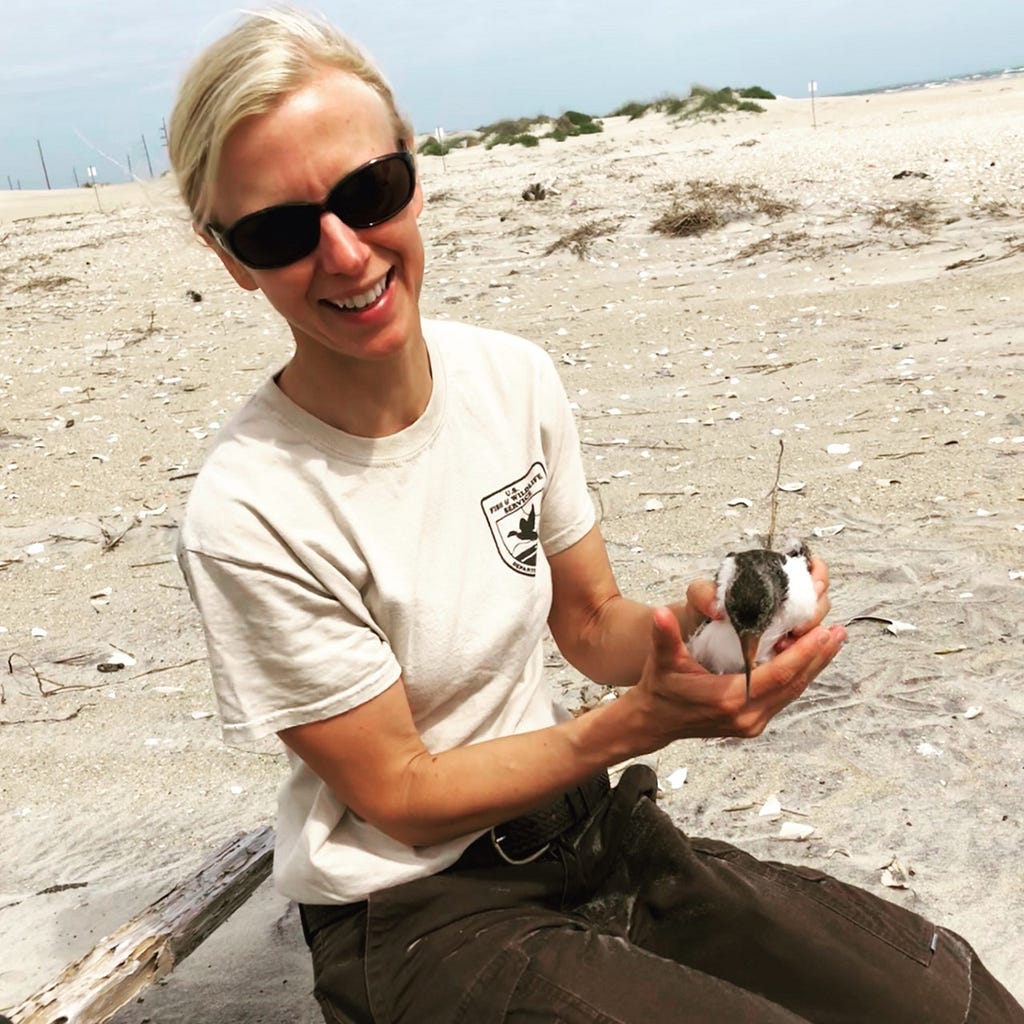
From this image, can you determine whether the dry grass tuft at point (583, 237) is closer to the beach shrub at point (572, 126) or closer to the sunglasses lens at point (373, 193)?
the sunglasses lens at point (373, 193)

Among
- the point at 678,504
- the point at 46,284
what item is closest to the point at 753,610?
the point at 678,504

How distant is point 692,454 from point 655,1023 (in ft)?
15.7

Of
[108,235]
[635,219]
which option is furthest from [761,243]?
[108,235]

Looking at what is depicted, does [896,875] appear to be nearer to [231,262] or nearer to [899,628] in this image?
[899,628]

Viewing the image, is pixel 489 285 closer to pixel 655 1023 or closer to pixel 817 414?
pixel 817 414

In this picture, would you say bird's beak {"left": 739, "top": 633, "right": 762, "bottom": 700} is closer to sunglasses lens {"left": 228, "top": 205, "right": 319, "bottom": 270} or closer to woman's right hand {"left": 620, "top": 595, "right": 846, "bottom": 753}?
woman's right hand {"left": 620, "top": 595, "right": 846, "bottom": 753}

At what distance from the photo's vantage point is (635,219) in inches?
496

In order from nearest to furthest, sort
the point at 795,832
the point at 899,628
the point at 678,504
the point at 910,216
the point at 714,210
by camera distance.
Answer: the point at 795,832 < the point at 899,628 < the point at 678,504 < the point at 910,216 < the point at 714,210

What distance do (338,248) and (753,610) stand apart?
97cm

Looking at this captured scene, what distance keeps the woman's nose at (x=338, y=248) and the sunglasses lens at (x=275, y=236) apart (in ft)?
0.05

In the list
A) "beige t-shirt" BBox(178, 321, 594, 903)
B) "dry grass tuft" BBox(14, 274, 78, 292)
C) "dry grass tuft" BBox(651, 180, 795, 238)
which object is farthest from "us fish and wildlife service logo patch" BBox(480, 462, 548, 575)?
"dry grass tuft" BBox(14, 274, 78, 292)

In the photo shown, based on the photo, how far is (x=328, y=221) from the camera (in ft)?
6.46

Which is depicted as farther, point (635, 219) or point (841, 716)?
point (635, 219)

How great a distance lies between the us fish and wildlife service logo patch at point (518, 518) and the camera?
87.9 inches
